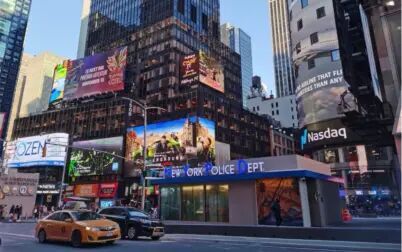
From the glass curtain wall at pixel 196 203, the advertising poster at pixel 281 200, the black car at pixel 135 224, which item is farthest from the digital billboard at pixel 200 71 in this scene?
the black car at pixel 135 224

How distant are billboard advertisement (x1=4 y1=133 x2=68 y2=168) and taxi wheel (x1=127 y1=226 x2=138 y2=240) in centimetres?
6423

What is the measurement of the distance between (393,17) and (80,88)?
247 ft

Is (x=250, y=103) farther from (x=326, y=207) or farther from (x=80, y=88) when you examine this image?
(x=326, y=207)

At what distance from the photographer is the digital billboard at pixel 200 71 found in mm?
76938

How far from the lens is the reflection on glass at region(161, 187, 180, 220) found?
30031mm

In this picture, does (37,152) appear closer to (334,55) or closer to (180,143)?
(180,143)

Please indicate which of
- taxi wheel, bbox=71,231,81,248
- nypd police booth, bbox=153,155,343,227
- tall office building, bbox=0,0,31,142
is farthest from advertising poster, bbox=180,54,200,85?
tall office building, bbox=0,0,31,142

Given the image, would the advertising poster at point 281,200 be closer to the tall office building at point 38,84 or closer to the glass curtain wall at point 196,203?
the glass curtain wall at point 196,203

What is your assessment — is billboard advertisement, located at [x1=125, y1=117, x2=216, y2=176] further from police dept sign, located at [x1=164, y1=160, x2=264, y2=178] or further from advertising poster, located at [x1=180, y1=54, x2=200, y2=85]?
police dept sign, located at [x1=164, y1=160, x2=264, y2=178]

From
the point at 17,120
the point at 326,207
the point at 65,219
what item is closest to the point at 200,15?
the point at 17,120

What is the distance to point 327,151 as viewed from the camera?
57.5 meters

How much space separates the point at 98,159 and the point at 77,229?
6456 centimetres

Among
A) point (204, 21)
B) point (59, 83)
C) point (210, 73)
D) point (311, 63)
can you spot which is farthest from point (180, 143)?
point (204, 21)

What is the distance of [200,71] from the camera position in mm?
76625
